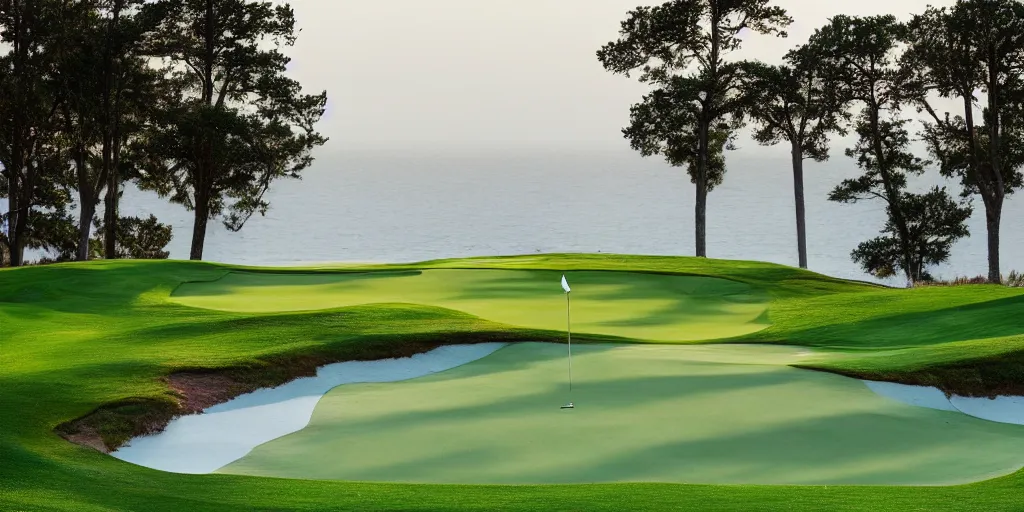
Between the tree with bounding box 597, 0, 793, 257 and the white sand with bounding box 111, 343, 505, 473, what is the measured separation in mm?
27320

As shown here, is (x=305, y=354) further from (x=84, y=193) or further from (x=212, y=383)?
(x=84, y=193)

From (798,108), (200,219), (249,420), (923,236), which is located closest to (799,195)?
(798,108)

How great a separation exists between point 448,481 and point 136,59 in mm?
37248

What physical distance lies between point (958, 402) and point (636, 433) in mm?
4942

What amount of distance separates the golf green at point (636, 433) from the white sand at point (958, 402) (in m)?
0.39

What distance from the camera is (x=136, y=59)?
4369 cm

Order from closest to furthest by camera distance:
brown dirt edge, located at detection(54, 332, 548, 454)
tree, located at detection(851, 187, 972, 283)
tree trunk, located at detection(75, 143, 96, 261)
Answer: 1. brown dirt edge, located at detection(54, 332, 548, 454)
2. tree trunk, located at detection(75, 143, 96, 261)
3. tree, located at detection(851, 187, 972, 283)

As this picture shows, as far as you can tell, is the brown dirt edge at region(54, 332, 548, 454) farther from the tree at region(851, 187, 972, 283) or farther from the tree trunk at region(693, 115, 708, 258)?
the tree at region(851, 187, 972, 283)

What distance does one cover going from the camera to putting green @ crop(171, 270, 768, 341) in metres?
22.1

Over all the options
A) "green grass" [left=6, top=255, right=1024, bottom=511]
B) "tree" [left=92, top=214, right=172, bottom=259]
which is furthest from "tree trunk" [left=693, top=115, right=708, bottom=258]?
"tree" [left=92, top=214, right=172, bottom=259]

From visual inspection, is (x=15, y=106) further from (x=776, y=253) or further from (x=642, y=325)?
(x=776, y=253)

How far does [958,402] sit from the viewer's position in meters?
14.5

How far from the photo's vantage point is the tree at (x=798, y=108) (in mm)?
43219

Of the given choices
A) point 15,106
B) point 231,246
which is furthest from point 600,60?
point 231,246
